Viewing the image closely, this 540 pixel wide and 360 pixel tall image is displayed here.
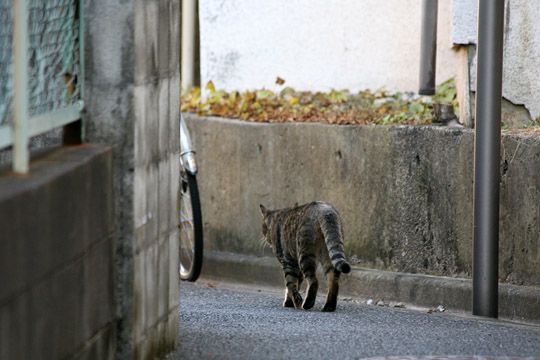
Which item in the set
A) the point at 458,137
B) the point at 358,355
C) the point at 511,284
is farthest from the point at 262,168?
the point at 358,355

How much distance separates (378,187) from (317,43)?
2.24 meters

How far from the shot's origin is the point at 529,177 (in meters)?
8.46

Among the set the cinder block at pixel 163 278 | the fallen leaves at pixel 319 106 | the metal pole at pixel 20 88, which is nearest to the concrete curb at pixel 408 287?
the fallen leaves at pixel 319 106

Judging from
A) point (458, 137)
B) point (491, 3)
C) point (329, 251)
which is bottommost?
point (329, 251)

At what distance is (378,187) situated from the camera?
9.67 metres

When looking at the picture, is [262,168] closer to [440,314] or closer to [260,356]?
[440,314]

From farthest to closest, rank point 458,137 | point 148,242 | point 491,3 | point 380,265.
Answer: point 380,265 < point 458,137 < point 491,3 < point 148,242

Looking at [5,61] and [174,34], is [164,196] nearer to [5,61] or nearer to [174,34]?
[174,34]

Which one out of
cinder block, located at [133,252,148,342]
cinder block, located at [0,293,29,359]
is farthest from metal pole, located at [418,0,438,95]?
cinder block, located at [0,293,29,359]

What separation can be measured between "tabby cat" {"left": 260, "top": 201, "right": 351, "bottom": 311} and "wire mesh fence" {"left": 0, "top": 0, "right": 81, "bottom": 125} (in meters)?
3.08

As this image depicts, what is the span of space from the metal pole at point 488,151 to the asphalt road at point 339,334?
1.06 feet

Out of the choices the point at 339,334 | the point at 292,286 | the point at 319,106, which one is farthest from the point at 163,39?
the point at 319,106

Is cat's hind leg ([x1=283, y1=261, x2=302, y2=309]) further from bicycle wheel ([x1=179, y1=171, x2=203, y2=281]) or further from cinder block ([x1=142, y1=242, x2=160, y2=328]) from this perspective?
cinder block ([x1=142, y1=242, x2=160, y2=328])

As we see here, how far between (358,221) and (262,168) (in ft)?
3.87
